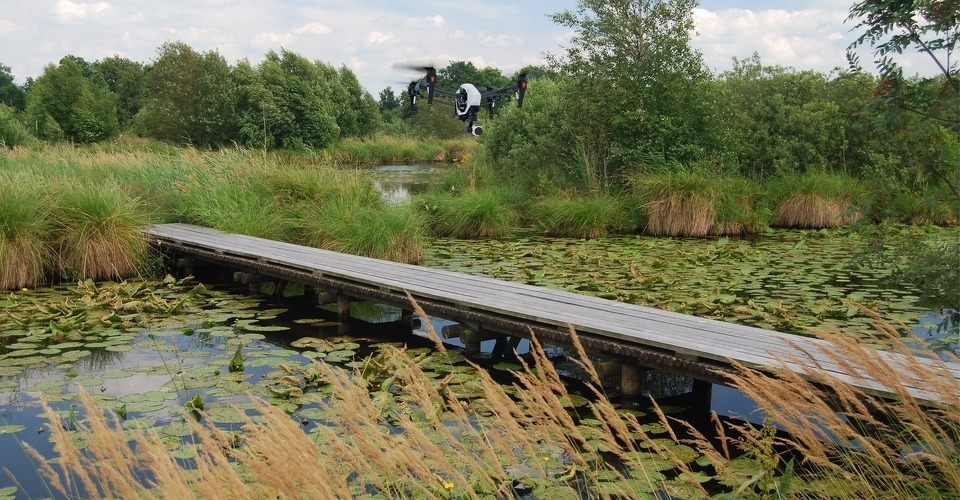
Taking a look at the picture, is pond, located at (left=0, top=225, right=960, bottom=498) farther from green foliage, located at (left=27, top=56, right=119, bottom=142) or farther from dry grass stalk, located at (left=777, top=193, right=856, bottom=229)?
green foliage, located at (left=27, top=56, right=119, bottom=142)

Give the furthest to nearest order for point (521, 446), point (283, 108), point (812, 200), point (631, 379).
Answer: point (283, 108), point (812, 200), point (631, 379), point (521, 446)

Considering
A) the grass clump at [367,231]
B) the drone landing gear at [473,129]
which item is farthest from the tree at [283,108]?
the grass clump at [367,231]

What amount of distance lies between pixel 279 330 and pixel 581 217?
7.63 m

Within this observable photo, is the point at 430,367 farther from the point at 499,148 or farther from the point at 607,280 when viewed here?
the point at 499,148

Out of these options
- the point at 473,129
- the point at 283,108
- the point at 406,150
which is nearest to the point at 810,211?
the point at 473,129

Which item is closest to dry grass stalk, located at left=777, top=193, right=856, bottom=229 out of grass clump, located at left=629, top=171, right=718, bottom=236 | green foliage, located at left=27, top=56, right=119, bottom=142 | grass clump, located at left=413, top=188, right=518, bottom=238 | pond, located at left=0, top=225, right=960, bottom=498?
grass clump, located at left=629, top=171, right=718, bottom=236

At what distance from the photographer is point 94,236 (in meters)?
9.78

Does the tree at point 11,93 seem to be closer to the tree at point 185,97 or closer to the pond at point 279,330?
the tree at point 185,97

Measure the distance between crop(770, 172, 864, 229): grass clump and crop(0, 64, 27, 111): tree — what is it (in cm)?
6291

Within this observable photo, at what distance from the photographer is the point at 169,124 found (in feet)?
121

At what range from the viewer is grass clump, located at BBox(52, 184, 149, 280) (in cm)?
969

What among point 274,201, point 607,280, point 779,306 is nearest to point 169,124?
point 274,201

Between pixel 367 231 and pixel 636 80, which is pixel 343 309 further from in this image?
pixel 636 80

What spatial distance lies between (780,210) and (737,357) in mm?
11878
